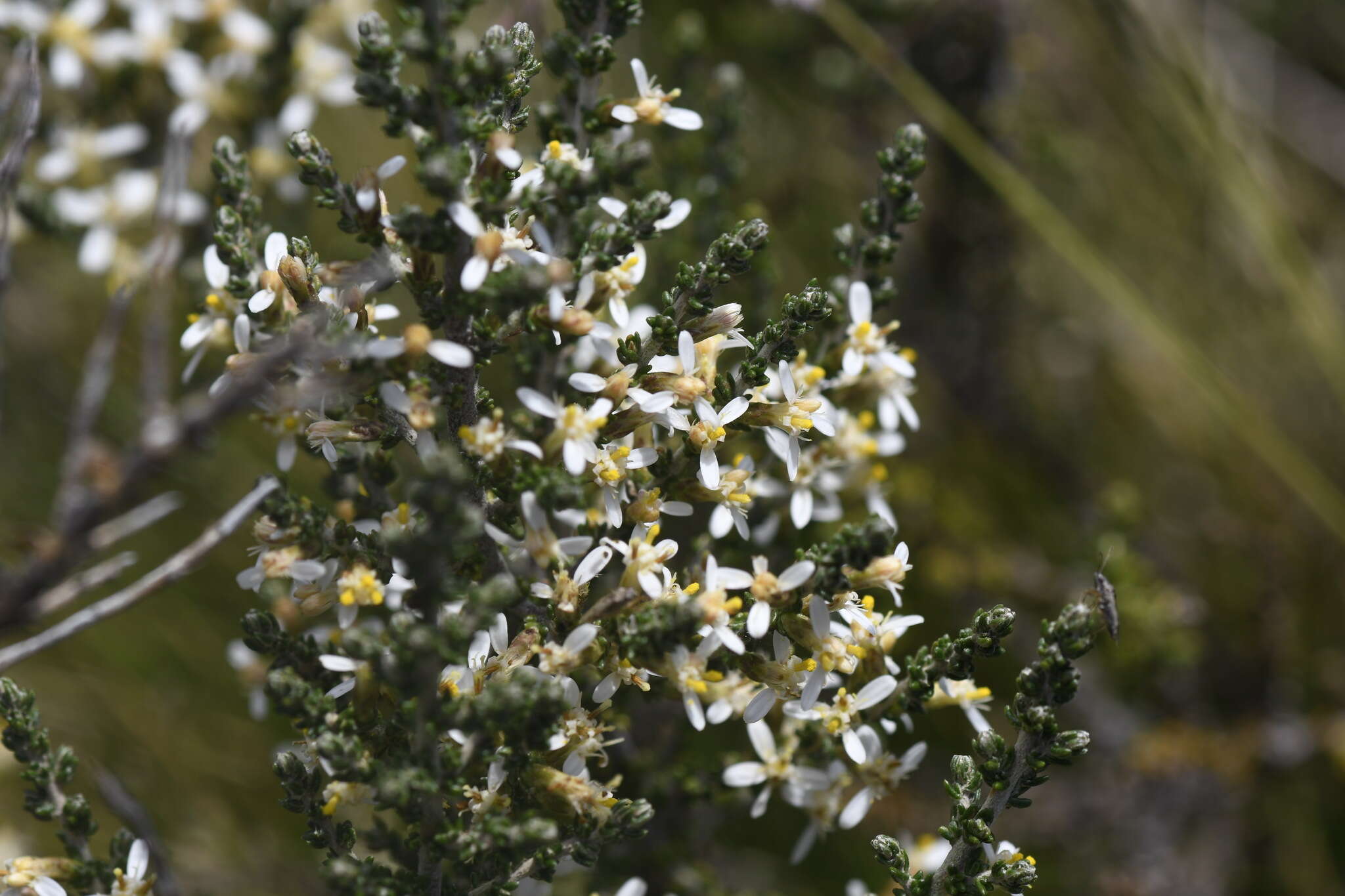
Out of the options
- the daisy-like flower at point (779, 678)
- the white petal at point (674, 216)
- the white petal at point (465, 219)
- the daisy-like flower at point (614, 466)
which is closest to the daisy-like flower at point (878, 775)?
the daisy-like flower at point (779, 678)

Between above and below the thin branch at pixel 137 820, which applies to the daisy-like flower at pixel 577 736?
above

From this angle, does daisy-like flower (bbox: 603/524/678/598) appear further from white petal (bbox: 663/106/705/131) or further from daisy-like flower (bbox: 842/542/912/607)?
white petal (bbox: 663/106/705/131)

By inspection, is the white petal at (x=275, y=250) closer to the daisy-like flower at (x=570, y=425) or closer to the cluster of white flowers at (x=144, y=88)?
the daisy-like flower at (x=570, y=425)

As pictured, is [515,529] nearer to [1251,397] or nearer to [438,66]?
[438,66]

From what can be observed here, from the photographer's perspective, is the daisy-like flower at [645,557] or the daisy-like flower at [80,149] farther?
the daisy-like flower at [80,149]

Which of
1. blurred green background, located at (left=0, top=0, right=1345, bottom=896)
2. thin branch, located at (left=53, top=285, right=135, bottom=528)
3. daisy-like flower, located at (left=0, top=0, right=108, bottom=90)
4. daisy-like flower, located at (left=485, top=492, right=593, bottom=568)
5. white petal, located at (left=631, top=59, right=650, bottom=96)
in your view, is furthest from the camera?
blurred green background, located at (left=0, top=0, right=1345, bottom=896)

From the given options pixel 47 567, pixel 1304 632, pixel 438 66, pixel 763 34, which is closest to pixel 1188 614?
pixel 1304 632

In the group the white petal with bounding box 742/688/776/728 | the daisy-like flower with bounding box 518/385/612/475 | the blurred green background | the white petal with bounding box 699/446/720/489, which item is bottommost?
the blurred green background

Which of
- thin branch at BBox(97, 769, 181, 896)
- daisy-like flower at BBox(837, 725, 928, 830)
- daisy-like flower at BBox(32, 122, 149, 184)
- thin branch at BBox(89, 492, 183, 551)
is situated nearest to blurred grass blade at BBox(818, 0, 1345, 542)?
daisy-like flower at BBox(837, 725, 928, 830)
